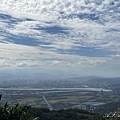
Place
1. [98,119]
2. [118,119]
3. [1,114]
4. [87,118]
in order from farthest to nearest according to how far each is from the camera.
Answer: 1. [87,118]
2. [98,119]
3. [118,119]
4. [1,114]

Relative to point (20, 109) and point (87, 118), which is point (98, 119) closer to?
point (87, 118)

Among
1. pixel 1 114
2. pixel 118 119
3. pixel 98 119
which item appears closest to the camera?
pixel 1 114

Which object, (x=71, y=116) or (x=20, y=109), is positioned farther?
(x=71, y=116)

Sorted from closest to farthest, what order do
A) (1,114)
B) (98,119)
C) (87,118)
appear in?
(1,114), (98,119), (87,118)

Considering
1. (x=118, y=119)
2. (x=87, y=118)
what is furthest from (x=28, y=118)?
(x=87, y=118)

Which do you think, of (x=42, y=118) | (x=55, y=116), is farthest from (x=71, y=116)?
(x=42, y=118)

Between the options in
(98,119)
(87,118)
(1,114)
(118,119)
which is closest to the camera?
(1,114)

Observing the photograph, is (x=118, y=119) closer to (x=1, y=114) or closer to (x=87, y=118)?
(x=87, y=118)

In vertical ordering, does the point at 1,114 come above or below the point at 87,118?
above

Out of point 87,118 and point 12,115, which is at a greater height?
point 12,115
